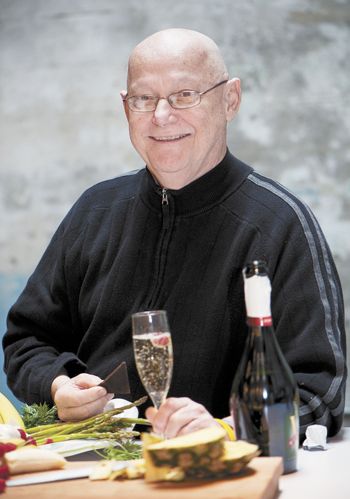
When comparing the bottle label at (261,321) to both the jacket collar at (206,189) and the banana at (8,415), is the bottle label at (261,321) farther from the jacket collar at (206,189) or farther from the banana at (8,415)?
the jacket collar at (206,189)

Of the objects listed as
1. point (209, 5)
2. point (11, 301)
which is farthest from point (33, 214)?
point (209, 5)

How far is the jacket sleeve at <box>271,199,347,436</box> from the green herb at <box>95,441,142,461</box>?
15.9 inches

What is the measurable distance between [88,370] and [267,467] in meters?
1.17

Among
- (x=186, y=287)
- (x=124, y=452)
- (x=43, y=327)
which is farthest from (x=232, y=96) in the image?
(x=124, y=452)

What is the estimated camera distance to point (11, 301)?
529cm

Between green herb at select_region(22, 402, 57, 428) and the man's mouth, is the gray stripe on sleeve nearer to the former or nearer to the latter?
the man's mouth

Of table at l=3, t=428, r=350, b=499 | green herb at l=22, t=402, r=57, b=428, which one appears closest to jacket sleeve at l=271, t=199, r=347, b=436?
table at l=3, t=428, r=350, b=499

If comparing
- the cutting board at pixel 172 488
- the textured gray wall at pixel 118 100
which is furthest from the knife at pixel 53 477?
the textured gray wall at pixel 118 100

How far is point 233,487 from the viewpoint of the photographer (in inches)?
59.7

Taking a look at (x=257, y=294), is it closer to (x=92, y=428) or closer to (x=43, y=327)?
(x=92, y=428)

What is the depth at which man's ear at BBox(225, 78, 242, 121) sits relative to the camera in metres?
2.78

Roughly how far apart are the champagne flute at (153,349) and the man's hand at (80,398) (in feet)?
1.18

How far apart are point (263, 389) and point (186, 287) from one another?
86 centimetres

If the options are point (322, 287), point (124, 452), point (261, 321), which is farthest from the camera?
point (322, 287)
